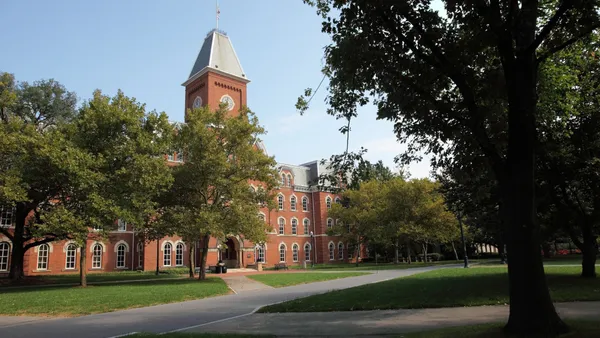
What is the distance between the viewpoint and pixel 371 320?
31.4ft

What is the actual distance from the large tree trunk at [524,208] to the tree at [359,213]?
3740 cm

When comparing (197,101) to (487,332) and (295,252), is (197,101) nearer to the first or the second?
(295,252)

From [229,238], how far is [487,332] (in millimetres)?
45002

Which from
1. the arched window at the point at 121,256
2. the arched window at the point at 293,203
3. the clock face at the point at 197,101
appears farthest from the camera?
the arched window at the point at 293,203

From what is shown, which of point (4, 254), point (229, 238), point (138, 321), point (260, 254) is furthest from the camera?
point (260, 254)

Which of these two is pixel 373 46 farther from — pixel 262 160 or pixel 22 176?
pixel 22 176

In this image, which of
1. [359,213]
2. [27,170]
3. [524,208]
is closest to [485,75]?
[524,208]

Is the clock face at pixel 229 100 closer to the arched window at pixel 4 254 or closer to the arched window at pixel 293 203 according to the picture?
the arched window at pixel 293 203

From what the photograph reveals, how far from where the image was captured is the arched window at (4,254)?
35531mm

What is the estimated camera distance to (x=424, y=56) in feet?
25.4

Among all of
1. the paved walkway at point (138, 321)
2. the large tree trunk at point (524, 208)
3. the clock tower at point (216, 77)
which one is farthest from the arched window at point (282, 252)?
the large tree trunk at point (524, 208)

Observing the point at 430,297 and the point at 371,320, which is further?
the point at 430,297

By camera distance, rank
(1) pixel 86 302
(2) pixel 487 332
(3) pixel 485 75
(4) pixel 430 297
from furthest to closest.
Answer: (1) pixel 86 302 → (4) pixel 430 297 → (3) pixel 485 75 → (2) pixel 487 332

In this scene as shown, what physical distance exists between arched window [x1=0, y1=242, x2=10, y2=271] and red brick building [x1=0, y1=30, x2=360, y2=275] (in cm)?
243
